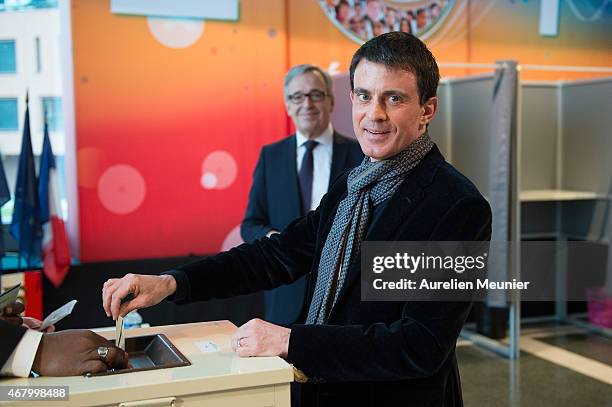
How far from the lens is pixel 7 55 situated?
3.93 m

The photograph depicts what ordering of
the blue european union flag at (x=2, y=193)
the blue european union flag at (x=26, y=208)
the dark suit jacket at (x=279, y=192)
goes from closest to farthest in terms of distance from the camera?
the dark suit jacket at (x=279, y=192), the blue european union flag at (x=2, y=193), the blue european union flag at (x=26, y=208)

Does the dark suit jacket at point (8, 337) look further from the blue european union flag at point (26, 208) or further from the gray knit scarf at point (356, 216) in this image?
the blue european union flag at point (26, 208)

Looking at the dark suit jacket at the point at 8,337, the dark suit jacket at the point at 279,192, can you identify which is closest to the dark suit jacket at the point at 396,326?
the dark suit jacket at the point at 8,337

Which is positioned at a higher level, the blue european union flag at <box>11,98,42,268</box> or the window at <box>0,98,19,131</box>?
the window at <box>0,98,19,131</box>

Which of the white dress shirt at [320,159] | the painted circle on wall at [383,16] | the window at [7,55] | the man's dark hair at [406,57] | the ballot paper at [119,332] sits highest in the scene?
the painted circle on wall at [383,16]

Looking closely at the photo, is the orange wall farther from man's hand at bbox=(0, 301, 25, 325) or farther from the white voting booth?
man's hand at bbox=(0, 301, 25, 325)

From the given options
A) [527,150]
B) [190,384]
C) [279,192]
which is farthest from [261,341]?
[527,150]

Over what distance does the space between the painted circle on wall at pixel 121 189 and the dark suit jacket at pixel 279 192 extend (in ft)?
4.52

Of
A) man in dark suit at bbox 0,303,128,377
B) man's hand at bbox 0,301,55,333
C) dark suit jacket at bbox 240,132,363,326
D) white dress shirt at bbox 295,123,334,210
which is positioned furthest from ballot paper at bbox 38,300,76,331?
white dress shirt at bbox 295,123,334,210

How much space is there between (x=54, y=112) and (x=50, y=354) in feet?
9.80

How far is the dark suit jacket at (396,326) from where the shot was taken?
137 centimetres

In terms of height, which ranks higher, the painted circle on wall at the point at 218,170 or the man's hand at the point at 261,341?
the painted circle on wall at the point at 218,170

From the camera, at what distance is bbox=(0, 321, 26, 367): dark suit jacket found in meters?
1.29

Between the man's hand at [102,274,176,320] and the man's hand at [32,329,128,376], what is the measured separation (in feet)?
0.53
